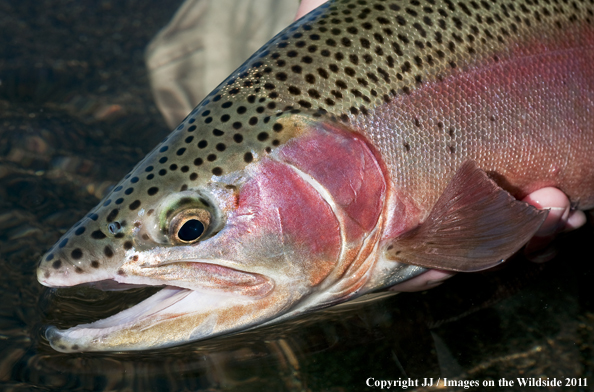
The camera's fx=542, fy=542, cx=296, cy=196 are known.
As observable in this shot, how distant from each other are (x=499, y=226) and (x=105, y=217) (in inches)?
67.6

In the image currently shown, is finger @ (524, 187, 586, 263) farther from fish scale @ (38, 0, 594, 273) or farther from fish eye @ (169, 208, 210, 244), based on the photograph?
fish eye @ (169, 208, 210, 244)

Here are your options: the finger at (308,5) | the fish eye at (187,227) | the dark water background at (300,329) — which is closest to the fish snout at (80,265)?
the fish eye at (187,227)

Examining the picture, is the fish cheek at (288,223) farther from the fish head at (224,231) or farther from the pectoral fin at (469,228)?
the pectoral fin at (469,228)

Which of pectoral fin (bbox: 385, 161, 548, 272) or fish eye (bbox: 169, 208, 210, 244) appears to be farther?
pectoral fin (bbox: 385, 161, 548, 272)

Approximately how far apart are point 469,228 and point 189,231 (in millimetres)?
1249

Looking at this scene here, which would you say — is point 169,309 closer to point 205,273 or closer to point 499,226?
point 205,273

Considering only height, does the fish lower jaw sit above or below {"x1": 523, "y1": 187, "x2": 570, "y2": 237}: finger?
above

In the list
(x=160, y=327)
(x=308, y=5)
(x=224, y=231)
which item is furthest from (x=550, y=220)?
(x=308, y=5)

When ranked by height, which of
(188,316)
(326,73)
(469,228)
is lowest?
(469,228)

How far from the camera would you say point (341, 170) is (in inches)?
91.9

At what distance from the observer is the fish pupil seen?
7.14 feet

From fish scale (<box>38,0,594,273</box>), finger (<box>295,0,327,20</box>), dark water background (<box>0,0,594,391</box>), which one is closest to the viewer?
fish scale (<box>38,0,594,273</box>)

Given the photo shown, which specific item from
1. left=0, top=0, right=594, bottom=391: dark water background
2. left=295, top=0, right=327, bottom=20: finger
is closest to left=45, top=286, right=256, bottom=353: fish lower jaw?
left=0, top=0, right=594, bottom=391: dark water background

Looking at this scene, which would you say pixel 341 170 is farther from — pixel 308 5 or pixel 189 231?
pixel 308 5
